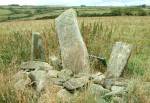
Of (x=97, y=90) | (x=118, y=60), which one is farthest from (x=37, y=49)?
(x=97, y=90)

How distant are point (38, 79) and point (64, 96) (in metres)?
0.87

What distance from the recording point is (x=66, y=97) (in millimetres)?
7523

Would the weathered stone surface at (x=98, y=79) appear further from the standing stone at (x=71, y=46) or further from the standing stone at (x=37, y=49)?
the standing stone at (x=37, y=49)

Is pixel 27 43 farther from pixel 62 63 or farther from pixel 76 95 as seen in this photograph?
pixel 76 95

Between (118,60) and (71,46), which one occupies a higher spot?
(71,46)

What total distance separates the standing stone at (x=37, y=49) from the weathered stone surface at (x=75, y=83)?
2.16m

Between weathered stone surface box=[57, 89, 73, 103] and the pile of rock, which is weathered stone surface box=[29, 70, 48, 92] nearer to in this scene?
the pile of rock

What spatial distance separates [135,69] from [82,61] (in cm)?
116

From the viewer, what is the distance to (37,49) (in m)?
10.2

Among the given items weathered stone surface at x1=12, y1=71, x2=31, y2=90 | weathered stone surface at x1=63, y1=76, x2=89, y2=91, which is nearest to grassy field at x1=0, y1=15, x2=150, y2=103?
weathered stone surface at x1=12, y1=71, x2=31, y2=90

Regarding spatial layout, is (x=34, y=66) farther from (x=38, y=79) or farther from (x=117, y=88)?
(x=117, y=88)

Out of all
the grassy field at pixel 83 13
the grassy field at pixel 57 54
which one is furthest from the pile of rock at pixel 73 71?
the grassy field at pixel 83 13

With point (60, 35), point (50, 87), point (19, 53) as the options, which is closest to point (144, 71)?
point (60, 35)

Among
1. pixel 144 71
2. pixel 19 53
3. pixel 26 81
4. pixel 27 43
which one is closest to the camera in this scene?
pixel 26 81
